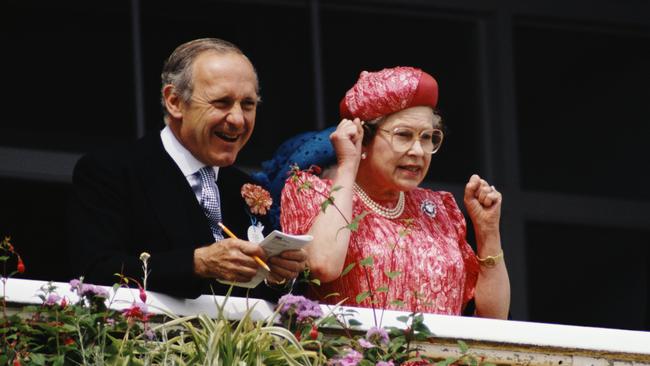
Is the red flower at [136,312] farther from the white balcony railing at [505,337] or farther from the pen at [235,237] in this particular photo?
the pen at [235,237]

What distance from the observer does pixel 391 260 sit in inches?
268

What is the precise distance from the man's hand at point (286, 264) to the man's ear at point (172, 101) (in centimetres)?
82

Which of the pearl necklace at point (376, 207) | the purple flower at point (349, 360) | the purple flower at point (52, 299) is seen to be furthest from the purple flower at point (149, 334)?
the pearl necklace at point (376, 207)

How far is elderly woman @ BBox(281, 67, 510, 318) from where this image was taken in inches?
266

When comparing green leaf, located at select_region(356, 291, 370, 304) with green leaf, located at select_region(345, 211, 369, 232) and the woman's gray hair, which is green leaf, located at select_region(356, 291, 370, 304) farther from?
the woman's gray hair

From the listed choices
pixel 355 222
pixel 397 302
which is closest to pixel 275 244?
pixel 355 222

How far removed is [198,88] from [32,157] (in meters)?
4.66

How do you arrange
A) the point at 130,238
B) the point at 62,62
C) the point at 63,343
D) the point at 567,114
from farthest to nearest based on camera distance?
the point at 567,114, the point at 62,62, the point at 130,238, the point at 63,343

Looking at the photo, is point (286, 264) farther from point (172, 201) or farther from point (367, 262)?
point (172, 201)

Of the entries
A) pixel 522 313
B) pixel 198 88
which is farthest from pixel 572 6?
pixel 198 88

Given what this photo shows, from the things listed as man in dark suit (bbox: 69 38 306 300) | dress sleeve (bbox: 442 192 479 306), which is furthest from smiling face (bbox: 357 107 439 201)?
man in dark suit (bbox: 69 38 306 300)

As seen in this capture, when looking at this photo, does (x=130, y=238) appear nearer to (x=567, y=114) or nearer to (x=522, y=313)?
(x=522, y=313)

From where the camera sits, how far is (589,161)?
41.6ft

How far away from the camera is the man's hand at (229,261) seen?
6172 mm
